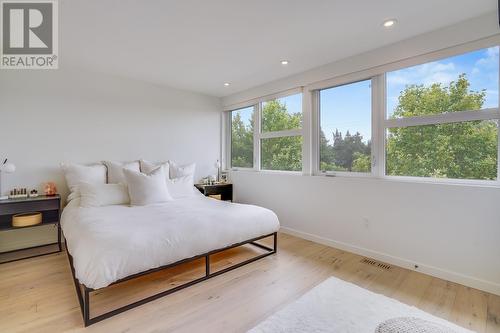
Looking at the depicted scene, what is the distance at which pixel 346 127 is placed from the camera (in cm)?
318

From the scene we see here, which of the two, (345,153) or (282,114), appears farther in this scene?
(282,114)

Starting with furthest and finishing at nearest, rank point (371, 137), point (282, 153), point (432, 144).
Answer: point (282, 153) < point (371, 137) < point (432, 144)

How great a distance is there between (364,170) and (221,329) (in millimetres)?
2382

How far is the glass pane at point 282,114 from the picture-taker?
12.2 feet

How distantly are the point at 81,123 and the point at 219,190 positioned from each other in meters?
2.37

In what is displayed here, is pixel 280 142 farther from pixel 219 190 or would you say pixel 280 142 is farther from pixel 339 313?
pixel 339 313

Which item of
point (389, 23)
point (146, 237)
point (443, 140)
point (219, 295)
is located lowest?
point (219, 295)

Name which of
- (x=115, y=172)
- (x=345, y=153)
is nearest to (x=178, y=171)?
(x=115, y=172)

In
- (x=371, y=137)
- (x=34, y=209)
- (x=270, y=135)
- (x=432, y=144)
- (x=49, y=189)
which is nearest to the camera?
(x=432, y=144)

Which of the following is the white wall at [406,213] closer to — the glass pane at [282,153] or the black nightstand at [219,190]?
the glass pane at [282,153]

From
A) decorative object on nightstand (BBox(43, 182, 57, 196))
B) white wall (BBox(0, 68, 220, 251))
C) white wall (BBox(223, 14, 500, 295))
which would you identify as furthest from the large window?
decorative object on nightstand (BBox(43, 182, 57, 196))

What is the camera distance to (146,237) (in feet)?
6.32

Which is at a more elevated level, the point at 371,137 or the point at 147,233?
the point at 371,137

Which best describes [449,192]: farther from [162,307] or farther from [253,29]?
[162,307]
